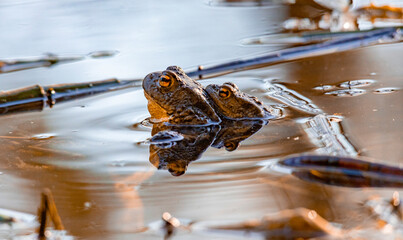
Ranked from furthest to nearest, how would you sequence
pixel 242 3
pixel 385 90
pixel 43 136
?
1. pixel 242 3
2. pixel 385 90
3. pixel 43 136

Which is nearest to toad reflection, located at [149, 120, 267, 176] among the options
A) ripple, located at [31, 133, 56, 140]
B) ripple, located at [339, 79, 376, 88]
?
ripple, located at [31, 133, 56, 140]

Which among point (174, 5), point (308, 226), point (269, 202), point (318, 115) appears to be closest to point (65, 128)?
point (318, 115)

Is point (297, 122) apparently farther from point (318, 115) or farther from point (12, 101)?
point (12, 101)

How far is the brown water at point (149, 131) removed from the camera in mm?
2674

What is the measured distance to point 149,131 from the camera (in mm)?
4059

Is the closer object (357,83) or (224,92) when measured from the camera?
(224,92)

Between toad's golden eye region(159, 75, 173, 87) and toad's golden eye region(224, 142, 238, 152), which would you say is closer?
toad's golden eye region(224, 142, 238, 152)

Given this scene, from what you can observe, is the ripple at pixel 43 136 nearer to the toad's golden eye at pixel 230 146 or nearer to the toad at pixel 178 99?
the toad at pixel 178 99

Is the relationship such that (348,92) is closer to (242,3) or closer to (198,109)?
(198,109)

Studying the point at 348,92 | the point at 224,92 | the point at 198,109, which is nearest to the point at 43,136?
the point at 198,109

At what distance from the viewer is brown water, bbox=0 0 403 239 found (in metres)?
2.67

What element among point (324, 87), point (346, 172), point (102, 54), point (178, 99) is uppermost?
point (346, 172)

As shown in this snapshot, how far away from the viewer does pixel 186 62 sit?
225 inches

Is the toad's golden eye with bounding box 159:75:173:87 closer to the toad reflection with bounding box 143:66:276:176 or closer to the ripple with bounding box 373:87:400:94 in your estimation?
the toad reflection with bounding box 143:66:276:176
